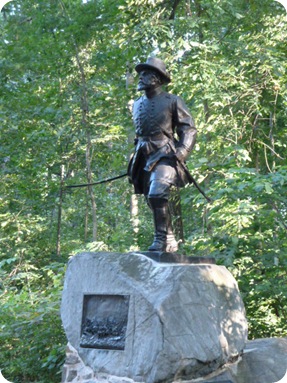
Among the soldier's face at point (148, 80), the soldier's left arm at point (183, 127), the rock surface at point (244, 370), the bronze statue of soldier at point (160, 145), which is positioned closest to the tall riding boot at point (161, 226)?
the bronze statue of soldier at point (160, 145)

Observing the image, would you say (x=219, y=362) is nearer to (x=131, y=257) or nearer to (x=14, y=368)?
(x=131, y=257)

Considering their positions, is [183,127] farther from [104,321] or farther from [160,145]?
[104,321]

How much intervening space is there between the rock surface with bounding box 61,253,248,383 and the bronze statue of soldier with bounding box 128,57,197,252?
0.45 metres

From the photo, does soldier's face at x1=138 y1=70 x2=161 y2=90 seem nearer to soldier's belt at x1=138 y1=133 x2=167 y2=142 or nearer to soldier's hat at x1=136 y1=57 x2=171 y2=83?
soldier's hat at x1=136 y1=57 x2=171 y2=83

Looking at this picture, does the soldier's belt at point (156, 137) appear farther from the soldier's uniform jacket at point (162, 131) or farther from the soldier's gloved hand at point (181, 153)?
the soldier's gloved hand at point (181, 153)

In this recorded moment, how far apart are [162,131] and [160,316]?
5.82ft

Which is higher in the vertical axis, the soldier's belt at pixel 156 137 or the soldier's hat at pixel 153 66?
the soldier's hat at pixel 153 66

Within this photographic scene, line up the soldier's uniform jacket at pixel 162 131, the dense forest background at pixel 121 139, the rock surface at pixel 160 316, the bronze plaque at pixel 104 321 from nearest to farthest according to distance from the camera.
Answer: the rock surface at pixel 160 316 → the bronze plaque at pixel 104 321 → the soldier's uniform jacket at pixel 162 131 → the dense forest background at pixel 121 139

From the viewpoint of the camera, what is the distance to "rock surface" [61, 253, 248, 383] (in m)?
5.63

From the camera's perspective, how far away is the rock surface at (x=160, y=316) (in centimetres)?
563

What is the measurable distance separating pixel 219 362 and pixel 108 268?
1256 mm

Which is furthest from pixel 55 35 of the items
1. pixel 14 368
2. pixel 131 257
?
pixel 131 257

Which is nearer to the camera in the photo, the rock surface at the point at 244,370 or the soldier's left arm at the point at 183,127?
the rock surface at the point at 244,370

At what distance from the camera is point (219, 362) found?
604 cm
